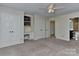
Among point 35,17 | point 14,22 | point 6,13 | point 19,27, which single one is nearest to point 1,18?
point 6,13

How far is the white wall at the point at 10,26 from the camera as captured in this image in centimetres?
484

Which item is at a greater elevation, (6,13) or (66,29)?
(6,13)

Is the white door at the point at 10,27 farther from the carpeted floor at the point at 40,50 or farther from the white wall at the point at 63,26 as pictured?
the white wall at the point at 63,26

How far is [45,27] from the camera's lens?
892cm

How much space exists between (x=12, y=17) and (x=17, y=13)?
0.48 metres

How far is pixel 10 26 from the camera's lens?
5281mm

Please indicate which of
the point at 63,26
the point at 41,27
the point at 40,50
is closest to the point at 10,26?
the point at 40,50

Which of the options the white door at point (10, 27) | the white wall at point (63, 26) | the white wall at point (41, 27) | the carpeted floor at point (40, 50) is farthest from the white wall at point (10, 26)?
the white wall at point (63, 26)

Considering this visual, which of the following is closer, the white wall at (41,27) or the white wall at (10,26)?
the white wall at (10,26)

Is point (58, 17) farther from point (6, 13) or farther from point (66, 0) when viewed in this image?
point (66, 0)

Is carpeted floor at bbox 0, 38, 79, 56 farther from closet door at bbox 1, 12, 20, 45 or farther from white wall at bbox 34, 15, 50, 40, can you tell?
white wall at bbox 34, 15, 50, 40

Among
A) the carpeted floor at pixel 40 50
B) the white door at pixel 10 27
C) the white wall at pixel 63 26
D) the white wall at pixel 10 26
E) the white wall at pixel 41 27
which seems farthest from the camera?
the white wall at pixel 41 27

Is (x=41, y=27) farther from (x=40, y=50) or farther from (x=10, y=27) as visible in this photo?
(x=40, y=50)

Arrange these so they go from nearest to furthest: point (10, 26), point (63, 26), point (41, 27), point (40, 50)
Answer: point (40, 50), point (10, 26), point (63, 26), point (41, 27)
